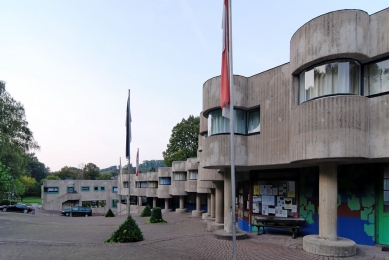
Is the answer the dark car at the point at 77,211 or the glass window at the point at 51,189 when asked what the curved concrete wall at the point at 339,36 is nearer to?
the dark car at the point at 77,211

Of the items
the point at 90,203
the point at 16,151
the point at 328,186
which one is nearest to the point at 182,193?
the point at 16,151

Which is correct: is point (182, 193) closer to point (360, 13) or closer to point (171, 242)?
point (171, 242)

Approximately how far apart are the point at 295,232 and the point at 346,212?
2547 millimetres

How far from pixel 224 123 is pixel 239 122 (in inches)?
29.3

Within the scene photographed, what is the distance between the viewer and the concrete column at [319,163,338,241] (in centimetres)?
1070

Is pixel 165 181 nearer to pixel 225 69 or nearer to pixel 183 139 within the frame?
pixel 183 139

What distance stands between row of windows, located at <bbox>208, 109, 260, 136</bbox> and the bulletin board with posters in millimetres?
3181

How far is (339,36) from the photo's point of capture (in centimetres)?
993

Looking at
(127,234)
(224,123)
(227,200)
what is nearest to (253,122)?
(224,123)

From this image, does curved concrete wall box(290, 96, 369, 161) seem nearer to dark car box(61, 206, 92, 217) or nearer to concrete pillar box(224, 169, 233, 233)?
concrete pillar box(224, 169, 233, 233)

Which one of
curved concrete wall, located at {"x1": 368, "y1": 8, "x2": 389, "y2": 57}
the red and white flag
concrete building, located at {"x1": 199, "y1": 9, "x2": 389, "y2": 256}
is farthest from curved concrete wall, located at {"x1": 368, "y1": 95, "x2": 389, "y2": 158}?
the red and white flag

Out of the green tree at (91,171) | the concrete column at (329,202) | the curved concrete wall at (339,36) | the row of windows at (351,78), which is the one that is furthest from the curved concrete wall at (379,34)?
the green tree at (91,171)

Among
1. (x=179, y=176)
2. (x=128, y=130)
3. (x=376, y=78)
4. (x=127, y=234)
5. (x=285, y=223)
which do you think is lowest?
(x=127, y=234)

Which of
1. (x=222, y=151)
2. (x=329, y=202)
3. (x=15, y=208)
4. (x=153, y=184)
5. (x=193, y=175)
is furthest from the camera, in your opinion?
(x=153, y=184)
